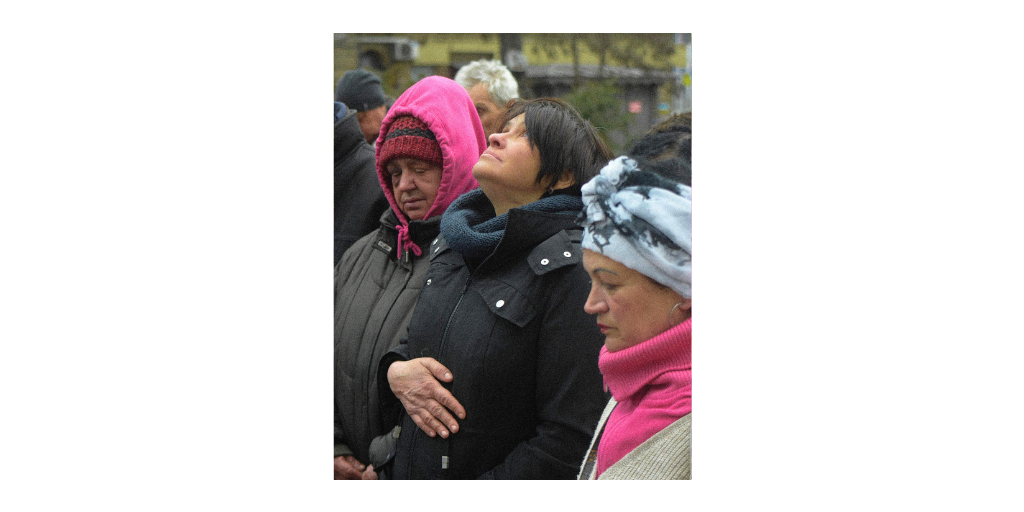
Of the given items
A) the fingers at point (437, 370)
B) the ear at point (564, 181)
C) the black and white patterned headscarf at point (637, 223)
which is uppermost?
the ear at point (564, 181)

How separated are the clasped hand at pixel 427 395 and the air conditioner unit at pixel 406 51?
1.00m

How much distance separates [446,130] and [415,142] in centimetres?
11

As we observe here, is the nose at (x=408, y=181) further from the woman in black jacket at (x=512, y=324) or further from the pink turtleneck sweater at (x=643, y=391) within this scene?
the pink turtleneck sweater at (x=643, y=391)

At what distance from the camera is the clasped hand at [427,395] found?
2834 mm

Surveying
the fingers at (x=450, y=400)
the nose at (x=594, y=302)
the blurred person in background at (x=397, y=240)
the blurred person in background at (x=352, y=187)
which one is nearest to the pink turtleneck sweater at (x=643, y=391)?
the nose at (x=594, y=302)

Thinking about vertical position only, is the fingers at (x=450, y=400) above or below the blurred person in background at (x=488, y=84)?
below

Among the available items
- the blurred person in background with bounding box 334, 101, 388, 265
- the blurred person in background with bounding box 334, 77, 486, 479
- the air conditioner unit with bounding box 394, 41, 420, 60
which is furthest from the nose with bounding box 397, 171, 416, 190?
the air conditioner unit with bounding box 394, 41, 420, 60

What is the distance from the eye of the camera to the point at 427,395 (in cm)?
284

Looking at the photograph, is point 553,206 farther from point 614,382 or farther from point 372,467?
point 372,467

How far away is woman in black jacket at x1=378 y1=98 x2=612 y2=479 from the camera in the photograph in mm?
2750

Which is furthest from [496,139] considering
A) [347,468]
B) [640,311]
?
[347,468]

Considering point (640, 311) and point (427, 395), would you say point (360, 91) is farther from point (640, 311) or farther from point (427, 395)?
point (640, 311)

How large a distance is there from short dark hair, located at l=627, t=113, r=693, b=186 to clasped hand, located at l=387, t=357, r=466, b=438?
896mm

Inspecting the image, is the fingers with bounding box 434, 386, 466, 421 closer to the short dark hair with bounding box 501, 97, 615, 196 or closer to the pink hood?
the pink hood
